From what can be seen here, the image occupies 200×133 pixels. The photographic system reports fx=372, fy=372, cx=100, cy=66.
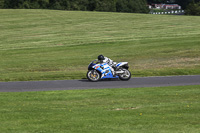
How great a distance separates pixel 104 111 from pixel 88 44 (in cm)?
2184

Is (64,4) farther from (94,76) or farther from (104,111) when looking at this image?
(104,111)

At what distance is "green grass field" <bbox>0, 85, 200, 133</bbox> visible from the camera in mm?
8734

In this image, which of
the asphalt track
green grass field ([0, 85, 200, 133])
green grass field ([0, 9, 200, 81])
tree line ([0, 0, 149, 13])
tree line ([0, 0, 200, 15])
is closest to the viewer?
green grass field ([0, 85, 200, 133])

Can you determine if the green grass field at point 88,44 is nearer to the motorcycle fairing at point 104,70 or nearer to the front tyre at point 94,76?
the front tyre at point 94,76

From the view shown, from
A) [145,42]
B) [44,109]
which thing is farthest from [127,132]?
[145,42]

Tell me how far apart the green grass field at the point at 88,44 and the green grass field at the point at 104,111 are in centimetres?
558

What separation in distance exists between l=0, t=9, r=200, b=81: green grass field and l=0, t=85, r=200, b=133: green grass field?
5.58 meters

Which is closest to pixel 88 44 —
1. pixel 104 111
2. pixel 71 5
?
pixel 104 111

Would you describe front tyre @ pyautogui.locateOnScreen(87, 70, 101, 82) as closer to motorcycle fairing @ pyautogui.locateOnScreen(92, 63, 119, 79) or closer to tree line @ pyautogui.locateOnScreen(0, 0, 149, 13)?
motorcycle fairing @ pyautogui.locateOnScreen(92, 63, 119, 79)

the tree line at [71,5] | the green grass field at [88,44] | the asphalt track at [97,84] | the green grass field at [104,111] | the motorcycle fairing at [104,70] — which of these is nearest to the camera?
the green grass field at [104,111]

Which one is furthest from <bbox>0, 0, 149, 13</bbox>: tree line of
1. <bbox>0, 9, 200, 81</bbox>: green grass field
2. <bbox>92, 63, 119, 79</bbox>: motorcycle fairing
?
<bbox>92, 63, 119, 79</bbox>: motorcycle fairing

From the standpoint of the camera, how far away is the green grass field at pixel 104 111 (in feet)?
28.7

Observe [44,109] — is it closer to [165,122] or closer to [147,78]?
[165,122]

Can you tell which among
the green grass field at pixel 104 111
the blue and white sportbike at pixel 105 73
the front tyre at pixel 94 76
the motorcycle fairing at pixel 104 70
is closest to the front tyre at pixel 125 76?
the blue and white sportbike at pixel 105 73
